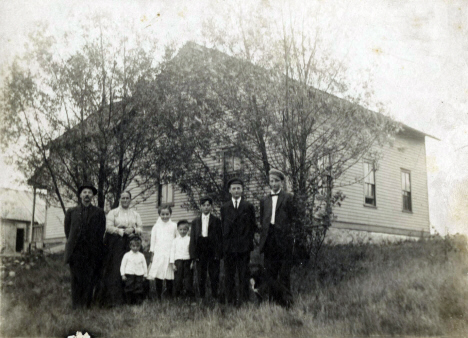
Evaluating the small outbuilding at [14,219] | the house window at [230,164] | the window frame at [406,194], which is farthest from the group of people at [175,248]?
the window frame at [406,194]

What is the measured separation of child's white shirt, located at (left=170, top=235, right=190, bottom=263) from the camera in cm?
742

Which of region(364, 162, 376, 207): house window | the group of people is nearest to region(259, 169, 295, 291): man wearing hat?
the group of people

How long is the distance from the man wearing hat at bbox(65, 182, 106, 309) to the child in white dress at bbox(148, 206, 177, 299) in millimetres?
1105

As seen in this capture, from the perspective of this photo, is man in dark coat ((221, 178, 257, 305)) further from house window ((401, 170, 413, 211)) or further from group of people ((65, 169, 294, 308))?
house window ((401, 170, 413, 211))

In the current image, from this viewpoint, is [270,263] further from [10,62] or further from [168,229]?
[10,62]

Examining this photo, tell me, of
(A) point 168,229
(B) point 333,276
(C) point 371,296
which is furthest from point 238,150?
(C) point 371,296

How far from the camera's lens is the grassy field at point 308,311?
5.12 m

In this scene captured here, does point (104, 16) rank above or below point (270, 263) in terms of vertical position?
above

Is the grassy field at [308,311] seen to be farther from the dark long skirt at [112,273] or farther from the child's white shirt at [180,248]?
the child's white shirt at [180,248]

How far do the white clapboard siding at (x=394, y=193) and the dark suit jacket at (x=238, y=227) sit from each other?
8.00 meters

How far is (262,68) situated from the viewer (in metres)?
8.26

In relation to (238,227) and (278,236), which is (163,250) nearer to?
(238,227)

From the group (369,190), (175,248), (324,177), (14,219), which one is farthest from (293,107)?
(369,190)

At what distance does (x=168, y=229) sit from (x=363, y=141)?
3.85 meters
